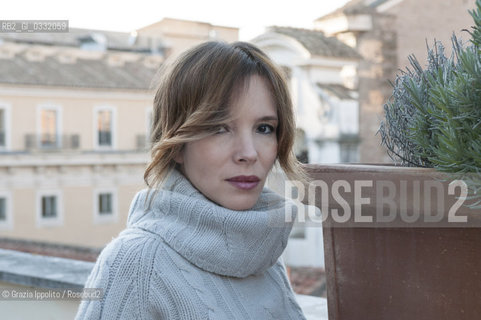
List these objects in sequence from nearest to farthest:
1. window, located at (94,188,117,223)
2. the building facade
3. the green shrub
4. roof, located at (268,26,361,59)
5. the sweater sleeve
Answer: the green shrub → the sweater sleeve → roof, located at (268,26,361,59) → the building facade → window, located at (94,188,117,223)

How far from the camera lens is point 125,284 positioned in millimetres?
895

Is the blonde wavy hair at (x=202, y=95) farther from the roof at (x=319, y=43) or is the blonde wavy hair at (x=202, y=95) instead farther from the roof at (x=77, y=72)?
the roof at (x=77, y=72)

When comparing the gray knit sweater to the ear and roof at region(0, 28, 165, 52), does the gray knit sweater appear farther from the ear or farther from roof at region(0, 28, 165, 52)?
roof at region(0, 28, 165, 52)

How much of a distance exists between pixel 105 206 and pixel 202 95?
68.7ft

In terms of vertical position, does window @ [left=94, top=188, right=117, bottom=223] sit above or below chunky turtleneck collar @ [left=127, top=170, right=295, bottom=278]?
below

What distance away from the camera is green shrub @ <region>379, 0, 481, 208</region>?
71 cm

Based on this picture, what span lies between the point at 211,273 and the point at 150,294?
0.33ft

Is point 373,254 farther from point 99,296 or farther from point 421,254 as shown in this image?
point 99,296

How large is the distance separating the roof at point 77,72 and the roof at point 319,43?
10.4 m

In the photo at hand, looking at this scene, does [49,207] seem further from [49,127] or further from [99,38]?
[99,38]

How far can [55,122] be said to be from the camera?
65.9 ft

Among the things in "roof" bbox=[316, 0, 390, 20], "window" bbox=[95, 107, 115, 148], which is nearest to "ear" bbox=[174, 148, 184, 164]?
"roof" bbox=[316, 0, 390, 20]

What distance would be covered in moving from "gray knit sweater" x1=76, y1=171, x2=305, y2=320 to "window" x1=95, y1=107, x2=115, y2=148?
2015cm

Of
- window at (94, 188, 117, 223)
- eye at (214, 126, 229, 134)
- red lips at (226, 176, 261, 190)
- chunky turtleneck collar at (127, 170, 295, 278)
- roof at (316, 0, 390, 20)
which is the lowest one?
window at (94, 188, 117, 223)
